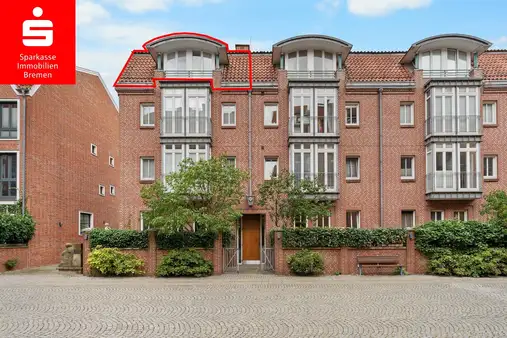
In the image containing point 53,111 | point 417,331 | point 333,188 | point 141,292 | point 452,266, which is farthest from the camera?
point 53,111

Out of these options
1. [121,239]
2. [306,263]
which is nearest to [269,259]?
[306,263]

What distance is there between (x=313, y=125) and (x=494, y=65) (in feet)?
36.1

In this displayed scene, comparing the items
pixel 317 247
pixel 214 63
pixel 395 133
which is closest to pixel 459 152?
pixel 395 133

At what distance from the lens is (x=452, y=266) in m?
19.7

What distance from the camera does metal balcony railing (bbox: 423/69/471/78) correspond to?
2684 centimetres

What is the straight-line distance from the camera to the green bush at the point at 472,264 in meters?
19.5

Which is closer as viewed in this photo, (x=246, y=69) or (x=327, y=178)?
(x=327, y=178)

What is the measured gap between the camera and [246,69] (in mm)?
27766

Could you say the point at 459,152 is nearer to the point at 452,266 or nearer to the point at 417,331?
the point at 452,266

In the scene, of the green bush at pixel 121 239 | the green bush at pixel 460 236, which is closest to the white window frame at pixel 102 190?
the green bush at pixel 121 239

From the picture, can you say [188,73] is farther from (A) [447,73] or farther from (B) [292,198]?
(A) [447,73]

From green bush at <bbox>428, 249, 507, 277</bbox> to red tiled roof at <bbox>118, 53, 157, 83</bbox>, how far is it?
16638mm

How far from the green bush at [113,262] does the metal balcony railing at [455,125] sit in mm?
15981

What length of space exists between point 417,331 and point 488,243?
1134 centimetres
